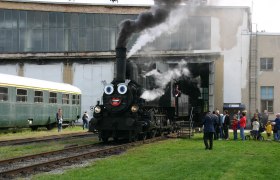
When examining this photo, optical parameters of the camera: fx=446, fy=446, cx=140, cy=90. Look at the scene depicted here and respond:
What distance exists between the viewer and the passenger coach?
24.1 meters

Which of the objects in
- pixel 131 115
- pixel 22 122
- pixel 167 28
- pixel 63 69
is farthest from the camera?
pixel 63 69

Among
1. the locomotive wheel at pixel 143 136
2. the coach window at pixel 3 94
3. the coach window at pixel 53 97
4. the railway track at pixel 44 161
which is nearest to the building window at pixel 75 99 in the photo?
the coach window at pixel 53 97

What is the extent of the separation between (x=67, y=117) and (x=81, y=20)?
12259 millimetres

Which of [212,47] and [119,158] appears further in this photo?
[212,47]

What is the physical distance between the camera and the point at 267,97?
3981 centimetres

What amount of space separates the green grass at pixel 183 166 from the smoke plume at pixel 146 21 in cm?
517

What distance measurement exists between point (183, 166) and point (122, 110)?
7.10 meters

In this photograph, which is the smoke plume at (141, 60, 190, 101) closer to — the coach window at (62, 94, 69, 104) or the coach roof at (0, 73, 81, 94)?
the coach roof at (0, 73, 81, 94)

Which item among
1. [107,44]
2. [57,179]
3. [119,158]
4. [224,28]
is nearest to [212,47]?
[224,28]

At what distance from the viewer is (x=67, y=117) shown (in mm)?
33875

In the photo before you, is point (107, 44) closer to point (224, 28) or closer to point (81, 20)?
point (81, 20)

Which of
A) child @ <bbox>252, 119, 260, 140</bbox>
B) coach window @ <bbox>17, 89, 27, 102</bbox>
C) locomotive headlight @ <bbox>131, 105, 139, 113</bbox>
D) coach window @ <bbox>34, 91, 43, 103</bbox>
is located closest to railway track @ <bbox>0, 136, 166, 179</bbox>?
locomotive headlight @ <bbox>131, 105, 139, 113</bbox>

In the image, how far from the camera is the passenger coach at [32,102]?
947 inches

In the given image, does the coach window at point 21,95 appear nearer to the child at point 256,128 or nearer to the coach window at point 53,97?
the coach window at point 53,97
